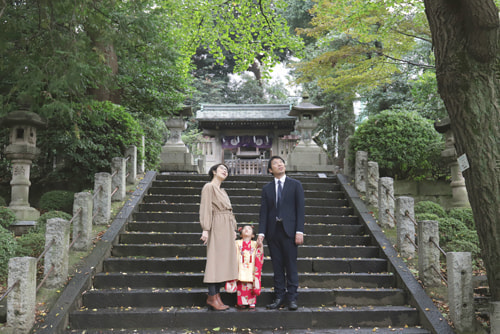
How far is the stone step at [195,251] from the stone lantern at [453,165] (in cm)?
331

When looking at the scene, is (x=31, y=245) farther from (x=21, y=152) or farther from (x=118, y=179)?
(x=21, y=152)

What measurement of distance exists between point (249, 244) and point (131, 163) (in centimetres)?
510

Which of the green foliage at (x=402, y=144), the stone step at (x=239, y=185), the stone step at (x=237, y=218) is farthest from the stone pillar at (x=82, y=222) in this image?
the green foliage at (x=402, y=144)

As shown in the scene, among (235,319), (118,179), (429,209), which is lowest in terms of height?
(235,319)

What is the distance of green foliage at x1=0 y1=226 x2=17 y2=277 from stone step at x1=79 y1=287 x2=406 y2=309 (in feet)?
4.74

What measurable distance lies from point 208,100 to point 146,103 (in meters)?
15.7

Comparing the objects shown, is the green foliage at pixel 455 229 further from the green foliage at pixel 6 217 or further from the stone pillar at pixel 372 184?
the green foliage at pixel 6 217

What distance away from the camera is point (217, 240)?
14.9 ft

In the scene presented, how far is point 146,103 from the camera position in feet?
38.2

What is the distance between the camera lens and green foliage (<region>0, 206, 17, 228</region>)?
7.02 m

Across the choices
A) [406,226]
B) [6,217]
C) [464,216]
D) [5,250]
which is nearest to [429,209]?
[464,216]

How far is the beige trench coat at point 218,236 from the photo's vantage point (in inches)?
177

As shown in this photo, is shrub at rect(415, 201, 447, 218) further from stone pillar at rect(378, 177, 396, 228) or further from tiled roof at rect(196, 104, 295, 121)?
tiled roof at rect(196, 104, 295, 121)

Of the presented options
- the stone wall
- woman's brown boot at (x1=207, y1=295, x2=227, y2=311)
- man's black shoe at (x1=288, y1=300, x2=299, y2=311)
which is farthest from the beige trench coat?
the stone wall
